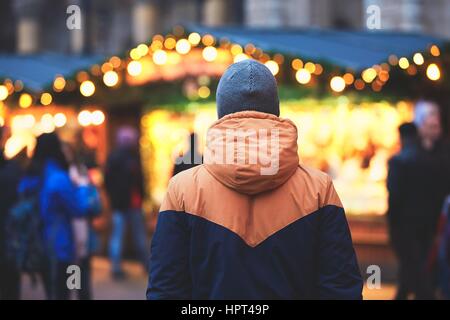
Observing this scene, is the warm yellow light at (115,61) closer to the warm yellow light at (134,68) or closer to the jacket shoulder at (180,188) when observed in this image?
the warm yellow light at (134,68)

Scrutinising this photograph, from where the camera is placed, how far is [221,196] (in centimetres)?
338

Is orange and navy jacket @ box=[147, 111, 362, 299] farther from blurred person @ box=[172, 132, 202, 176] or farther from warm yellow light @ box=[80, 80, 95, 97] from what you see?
warm yellow light @ box=[80, 80, 95, 97]

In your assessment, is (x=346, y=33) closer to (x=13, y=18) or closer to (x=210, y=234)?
(x=210, y=234)

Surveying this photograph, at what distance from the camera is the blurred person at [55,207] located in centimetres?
787

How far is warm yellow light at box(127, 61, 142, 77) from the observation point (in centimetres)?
1365

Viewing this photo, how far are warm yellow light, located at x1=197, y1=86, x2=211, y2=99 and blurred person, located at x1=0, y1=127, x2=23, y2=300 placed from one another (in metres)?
5.51

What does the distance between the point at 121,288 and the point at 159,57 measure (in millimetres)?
3655

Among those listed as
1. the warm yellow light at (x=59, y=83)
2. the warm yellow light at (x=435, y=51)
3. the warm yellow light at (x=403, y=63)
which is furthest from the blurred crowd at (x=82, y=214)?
the warm yellow light at (x=59, y=83)

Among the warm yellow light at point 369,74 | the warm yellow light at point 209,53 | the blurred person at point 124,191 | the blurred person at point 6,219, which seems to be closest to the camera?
the blurred person at point 6,219

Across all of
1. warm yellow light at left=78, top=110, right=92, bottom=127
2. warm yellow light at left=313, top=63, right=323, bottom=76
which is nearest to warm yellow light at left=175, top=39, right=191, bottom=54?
warm yellow light at left=313, top=63, right=323, bottom=76

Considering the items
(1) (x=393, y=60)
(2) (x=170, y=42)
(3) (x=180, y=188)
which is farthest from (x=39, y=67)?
(3) (x=180, y=188)

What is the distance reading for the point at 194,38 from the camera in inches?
494

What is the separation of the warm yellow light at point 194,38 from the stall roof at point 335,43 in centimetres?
8

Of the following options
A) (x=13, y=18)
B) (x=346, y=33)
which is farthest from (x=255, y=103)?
(x=13, y=18)
